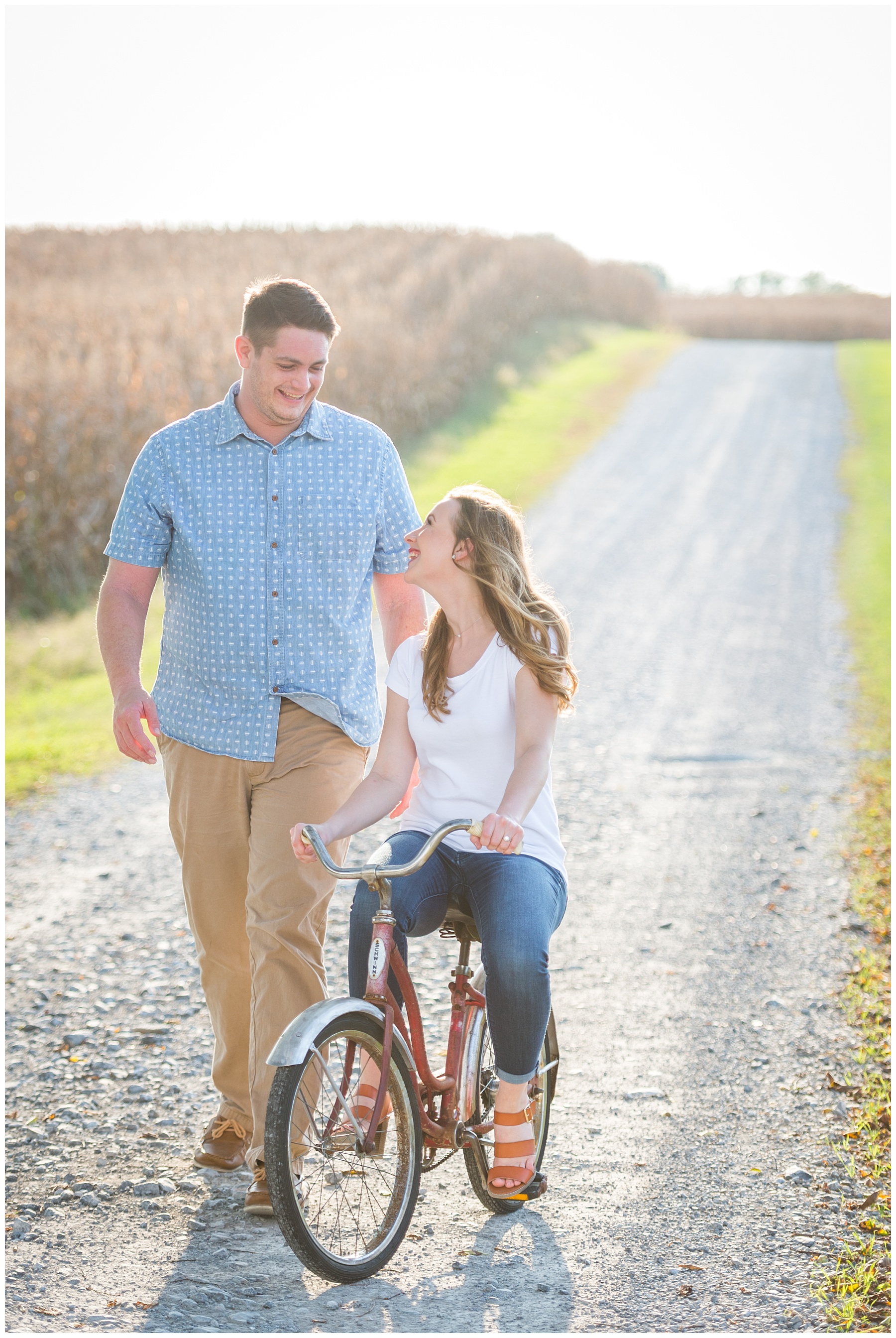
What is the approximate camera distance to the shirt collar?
3.58 m

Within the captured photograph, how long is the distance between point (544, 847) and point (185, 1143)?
5.15ft

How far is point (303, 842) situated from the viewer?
10.0ft

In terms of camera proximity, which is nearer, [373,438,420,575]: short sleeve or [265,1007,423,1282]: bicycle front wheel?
[265,1007,423,1282]: bicycle front wheel

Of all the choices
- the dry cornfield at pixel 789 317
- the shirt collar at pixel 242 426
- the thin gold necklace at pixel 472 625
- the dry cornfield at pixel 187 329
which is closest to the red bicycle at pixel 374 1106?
the thin gold necklace at pixel 472 625

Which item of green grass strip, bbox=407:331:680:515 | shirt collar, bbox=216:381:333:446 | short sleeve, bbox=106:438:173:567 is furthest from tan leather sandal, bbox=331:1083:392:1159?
green grass strip, bbox=407:331:680:515

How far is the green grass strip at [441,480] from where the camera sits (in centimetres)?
887

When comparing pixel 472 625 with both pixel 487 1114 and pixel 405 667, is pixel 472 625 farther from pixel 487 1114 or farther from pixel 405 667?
pixel 487 1114

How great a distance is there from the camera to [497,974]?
307 centimetres

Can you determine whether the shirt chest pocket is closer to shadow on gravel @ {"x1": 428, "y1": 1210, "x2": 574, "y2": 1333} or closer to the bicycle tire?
the bicycle tire

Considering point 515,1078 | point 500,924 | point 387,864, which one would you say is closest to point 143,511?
point 387,864

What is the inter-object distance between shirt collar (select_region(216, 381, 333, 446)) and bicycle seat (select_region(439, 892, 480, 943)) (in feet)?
4.37

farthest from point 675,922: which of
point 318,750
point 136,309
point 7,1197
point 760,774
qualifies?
point 136,309

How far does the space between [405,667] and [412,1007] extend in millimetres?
859

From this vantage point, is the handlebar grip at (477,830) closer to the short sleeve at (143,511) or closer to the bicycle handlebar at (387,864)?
the bicycle handlebar at (387,864)
